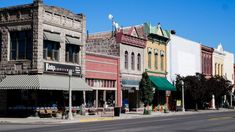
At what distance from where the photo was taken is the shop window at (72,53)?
135 ft

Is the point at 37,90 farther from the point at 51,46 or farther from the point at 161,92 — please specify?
the point at 161,92

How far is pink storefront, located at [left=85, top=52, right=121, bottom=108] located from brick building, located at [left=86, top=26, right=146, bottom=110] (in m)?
0.99

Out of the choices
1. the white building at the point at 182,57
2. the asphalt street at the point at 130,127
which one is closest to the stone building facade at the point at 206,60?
the white building at the point at 182,57

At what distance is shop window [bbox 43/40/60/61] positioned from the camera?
3829cm

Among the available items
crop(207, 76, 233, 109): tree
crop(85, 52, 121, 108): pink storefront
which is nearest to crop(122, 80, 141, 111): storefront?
crop(85, 52, 121, 108): pink storefront

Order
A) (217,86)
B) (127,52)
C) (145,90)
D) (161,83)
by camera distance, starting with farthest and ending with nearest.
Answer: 1. (217,86)
2. (161,83)
3. (127,52)
4. (145,90)

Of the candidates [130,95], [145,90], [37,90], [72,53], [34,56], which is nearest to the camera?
[34,56]

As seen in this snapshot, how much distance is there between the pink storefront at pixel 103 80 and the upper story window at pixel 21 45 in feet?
24.2

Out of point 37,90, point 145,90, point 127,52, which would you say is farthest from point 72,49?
point 127,52

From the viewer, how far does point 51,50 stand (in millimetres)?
39062

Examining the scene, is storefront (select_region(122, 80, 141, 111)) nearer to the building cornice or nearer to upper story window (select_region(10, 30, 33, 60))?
the building cornice

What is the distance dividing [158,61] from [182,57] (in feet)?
24.0

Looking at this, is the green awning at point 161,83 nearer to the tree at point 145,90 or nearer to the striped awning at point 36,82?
the tree at point 145,90

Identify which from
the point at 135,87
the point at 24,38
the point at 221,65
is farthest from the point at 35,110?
the point at 221,65
